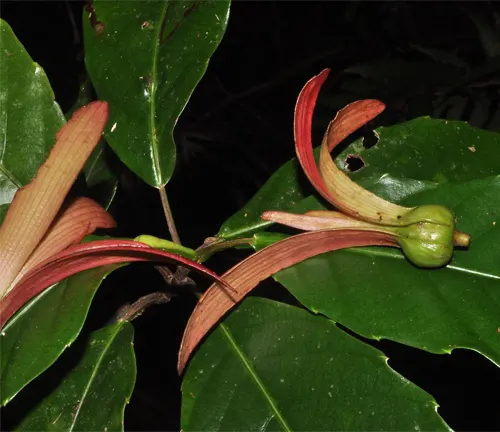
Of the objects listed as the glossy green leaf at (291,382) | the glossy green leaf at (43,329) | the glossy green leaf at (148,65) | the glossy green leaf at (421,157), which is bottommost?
the glossy green leaf at (291,382)

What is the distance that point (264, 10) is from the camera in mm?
2436

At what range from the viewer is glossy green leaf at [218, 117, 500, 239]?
0.89m

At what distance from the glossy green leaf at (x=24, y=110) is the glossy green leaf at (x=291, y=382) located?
1.09 ft

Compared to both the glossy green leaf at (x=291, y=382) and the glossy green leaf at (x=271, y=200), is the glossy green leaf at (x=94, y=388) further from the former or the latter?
the glossy green leaf at (x=271, y=200)

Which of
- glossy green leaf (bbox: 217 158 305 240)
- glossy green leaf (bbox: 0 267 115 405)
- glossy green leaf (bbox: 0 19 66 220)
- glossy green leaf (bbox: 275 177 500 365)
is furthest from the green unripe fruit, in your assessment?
glossy green leaf (bbox: 0 19 66 220)

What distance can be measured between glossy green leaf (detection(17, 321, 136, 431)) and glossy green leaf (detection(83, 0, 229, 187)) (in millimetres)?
209

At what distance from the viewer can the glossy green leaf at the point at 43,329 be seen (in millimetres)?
714

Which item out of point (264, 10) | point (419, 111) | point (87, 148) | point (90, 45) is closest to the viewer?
point (87, 148)

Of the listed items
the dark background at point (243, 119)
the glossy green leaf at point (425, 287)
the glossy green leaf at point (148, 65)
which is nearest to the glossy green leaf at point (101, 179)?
the glossy green leaf at point (148, 65)

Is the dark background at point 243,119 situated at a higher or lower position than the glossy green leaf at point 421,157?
lower

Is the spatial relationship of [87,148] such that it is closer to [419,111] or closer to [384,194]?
[384,194]

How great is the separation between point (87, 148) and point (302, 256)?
0.25 meters

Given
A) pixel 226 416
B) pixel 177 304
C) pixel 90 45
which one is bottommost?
pixel 177 304

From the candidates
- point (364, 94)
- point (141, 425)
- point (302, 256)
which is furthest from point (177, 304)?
point (302, 256)
